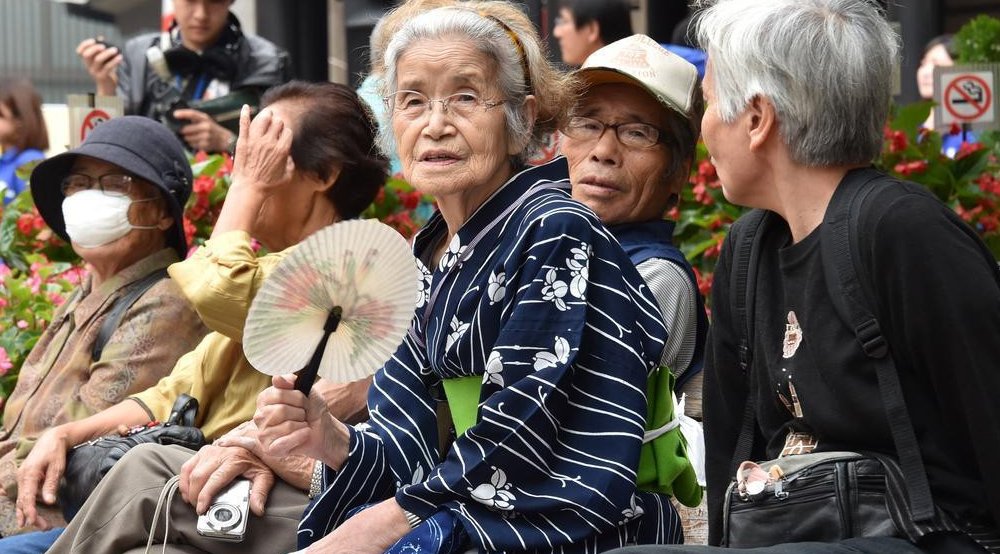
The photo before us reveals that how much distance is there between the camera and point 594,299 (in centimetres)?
329

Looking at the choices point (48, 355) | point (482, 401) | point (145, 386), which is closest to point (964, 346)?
point (482, 401)

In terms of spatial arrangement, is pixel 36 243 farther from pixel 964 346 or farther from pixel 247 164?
pixel 964 346

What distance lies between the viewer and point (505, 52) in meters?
3.62

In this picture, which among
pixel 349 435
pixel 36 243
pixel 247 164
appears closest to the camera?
pixel 349 435

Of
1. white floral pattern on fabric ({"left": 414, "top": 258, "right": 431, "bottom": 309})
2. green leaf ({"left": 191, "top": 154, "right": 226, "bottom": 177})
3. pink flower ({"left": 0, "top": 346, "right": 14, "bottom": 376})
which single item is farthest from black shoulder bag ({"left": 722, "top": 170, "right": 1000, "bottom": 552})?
green leaf ({"left": 191, "top": 154, "right": 226, "bottom": 177})

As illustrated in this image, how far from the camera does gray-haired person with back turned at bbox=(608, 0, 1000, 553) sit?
276cm

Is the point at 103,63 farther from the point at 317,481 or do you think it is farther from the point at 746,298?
the point at 746,298

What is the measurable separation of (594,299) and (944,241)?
0.82 metres

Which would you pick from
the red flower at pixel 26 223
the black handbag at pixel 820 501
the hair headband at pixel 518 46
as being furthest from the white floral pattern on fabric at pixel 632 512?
the red flower at pixel 26 223

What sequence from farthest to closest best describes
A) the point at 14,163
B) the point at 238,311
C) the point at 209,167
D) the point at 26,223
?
the point at 14,163 → the point at 26,223 → the point at 209,167 → the point at 238,311

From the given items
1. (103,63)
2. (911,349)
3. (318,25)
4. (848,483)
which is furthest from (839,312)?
(318,25)

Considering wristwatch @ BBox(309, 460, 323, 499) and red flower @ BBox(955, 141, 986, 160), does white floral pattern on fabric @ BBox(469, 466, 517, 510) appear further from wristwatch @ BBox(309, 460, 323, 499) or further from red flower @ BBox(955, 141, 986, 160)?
red flower @ BBox(955, 141, 986, 160)

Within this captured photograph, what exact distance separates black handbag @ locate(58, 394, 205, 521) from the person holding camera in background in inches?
120

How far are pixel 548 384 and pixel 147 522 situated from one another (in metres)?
1.19
